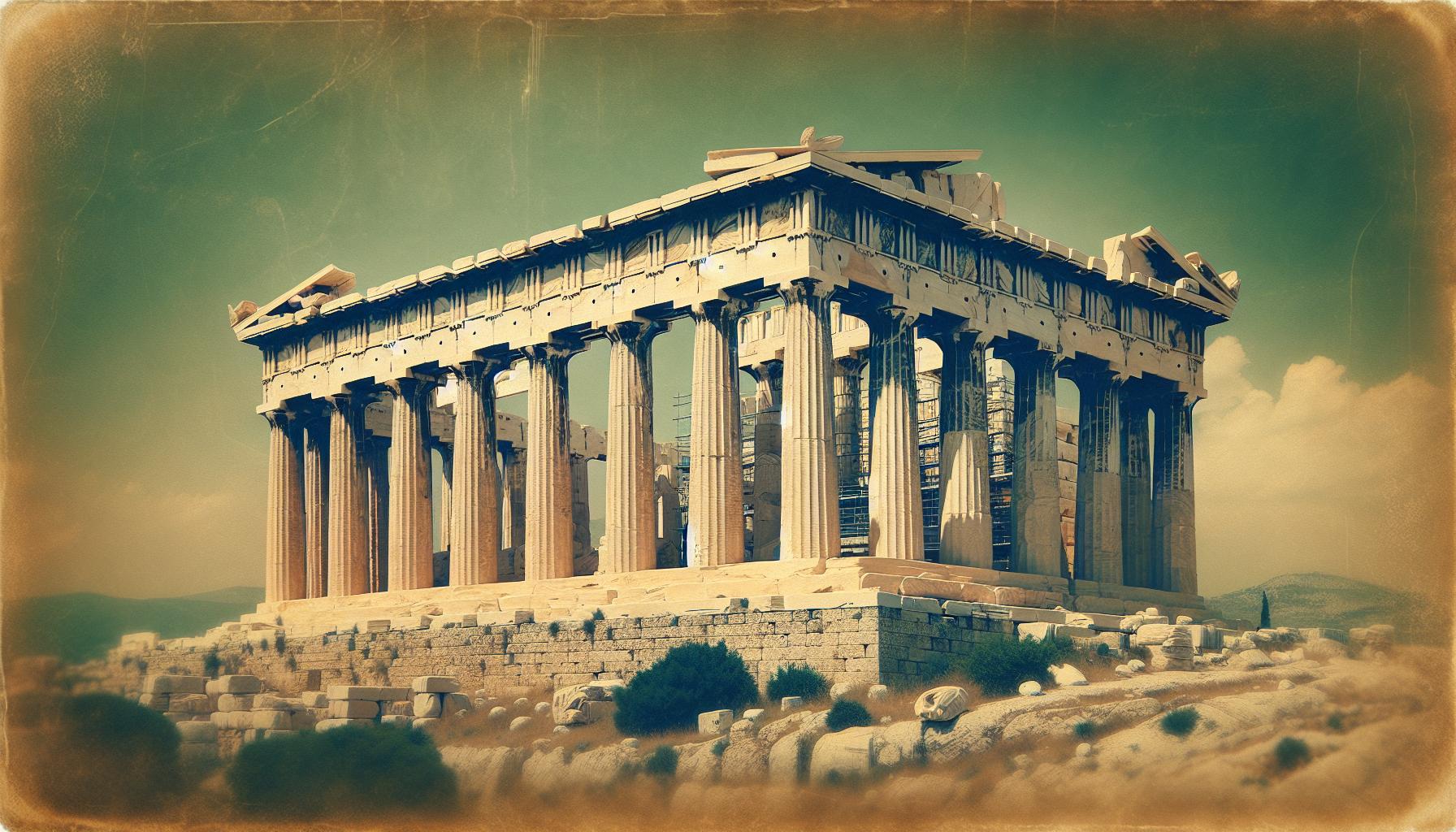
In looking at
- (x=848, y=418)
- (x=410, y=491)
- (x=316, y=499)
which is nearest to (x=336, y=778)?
(x=410, y=491)

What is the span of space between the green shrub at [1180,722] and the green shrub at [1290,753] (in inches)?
54.1

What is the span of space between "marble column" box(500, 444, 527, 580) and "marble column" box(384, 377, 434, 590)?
124 inches

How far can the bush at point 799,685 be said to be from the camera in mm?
34906

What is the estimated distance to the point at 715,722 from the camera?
111 feet

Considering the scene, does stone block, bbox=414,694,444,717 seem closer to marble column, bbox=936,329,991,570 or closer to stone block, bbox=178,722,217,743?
stone block, bbox=178,722,217,743

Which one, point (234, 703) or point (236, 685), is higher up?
point (236, 685)

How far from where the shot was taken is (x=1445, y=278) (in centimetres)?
3444

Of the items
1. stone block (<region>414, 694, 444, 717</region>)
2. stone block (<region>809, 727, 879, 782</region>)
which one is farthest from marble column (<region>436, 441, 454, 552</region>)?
stone block (<region>809, 727, 879, 782</region>)

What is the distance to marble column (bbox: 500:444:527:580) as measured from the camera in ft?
175

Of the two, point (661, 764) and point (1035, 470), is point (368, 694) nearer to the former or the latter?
point (661, 764)

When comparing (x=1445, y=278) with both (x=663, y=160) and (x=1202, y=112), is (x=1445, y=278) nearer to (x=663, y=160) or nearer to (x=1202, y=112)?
(x=1202, y=112)

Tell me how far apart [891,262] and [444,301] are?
1261 centimetres

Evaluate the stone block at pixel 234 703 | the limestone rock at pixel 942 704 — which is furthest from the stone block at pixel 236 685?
the limestone rock at pixel 942 704

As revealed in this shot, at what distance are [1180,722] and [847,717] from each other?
213 inches
